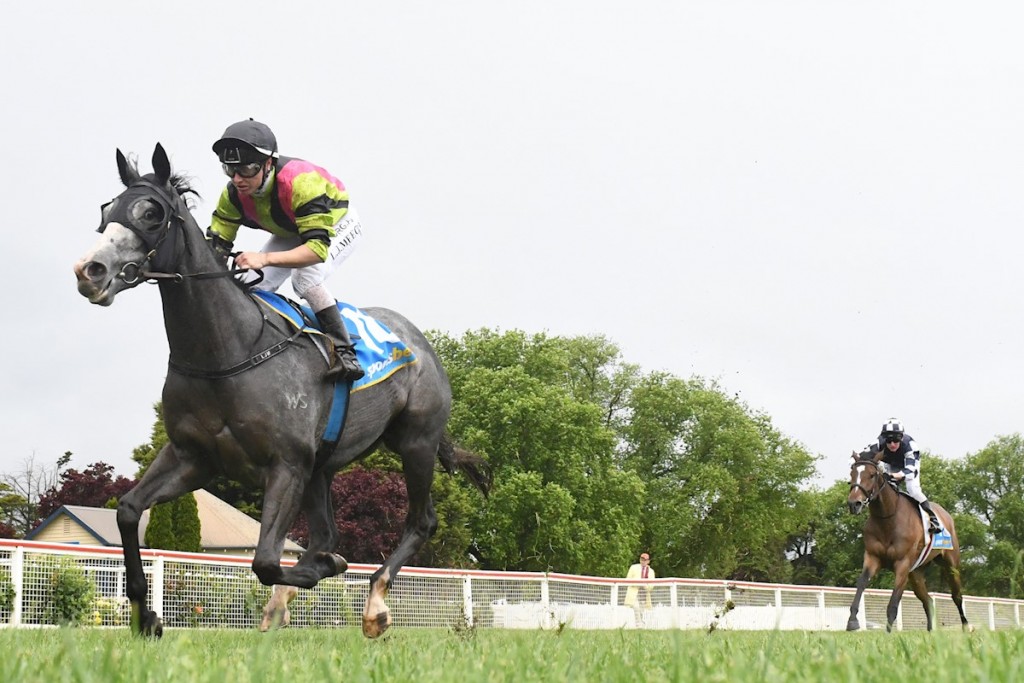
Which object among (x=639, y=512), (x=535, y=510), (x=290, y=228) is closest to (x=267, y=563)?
(x=290, y=228)

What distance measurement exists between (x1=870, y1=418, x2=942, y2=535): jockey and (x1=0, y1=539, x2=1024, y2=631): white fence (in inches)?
66.1

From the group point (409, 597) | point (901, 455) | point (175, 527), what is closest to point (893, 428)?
point (901, 455)

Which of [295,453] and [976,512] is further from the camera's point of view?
[976,512]

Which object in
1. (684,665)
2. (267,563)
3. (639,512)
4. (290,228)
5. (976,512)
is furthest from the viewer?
(976,512)

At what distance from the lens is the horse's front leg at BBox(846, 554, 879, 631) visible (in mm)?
13461

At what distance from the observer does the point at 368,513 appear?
140 ft

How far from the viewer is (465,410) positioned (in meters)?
45.9

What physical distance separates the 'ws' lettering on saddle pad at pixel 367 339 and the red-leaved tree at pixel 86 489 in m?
49.0

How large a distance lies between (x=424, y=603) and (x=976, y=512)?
6068cm

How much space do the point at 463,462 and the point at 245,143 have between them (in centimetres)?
353

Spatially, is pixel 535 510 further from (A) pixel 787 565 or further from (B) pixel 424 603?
(A) pixel 787 565

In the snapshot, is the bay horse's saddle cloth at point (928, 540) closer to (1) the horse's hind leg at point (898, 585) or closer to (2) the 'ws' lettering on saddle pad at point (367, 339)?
(1) the horse's hind leg at point (898, 585)

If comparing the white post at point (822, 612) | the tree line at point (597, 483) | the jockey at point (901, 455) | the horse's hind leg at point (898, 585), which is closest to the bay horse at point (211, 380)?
the horse's hind leg at point (898, 585)

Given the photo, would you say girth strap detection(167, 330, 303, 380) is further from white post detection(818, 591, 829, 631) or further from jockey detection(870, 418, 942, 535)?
white post detection(818, 591, 829, 631)
